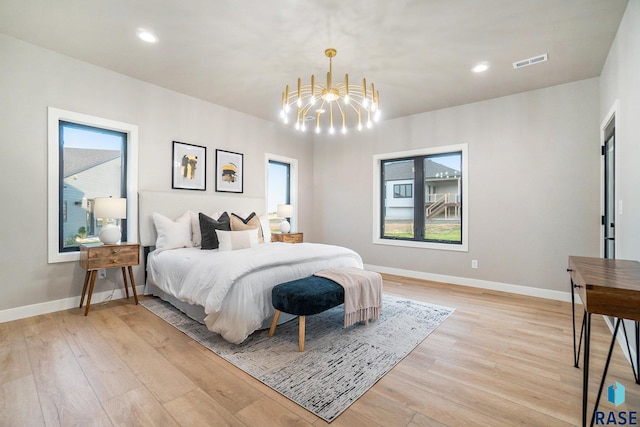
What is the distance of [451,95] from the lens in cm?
420

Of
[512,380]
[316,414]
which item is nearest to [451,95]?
[512,380]

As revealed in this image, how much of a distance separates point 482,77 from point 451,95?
1.85 ft

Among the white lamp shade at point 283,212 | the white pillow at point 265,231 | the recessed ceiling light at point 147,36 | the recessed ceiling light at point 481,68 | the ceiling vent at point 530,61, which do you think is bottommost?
the white pillow at point 265,231

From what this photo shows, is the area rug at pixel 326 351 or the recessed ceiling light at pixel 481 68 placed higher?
the recessed ceiling light at pixel 481 68

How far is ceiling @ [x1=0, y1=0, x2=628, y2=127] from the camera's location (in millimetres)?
2436

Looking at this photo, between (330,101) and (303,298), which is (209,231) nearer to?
(303,298)

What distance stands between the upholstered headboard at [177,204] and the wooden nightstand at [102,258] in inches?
18.3

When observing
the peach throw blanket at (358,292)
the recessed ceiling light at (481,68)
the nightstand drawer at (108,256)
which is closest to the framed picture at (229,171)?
the nightstand drawer at (108,256)

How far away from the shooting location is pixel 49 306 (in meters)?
3.17

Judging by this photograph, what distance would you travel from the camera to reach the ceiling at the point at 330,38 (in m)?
2.44

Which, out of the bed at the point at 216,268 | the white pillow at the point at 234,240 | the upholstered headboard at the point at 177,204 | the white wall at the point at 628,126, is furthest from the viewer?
the upholstered headboard at the point at 177,204

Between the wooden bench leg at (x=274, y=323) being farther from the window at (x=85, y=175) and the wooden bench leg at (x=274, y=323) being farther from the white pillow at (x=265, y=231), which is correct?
the window at (x=85, y=175)

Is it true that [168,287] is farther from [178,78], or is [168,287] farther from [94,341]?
[178,78]

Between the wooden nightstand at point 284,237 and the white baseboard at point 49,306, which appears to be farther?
the wooden nightstand at point 284,237
